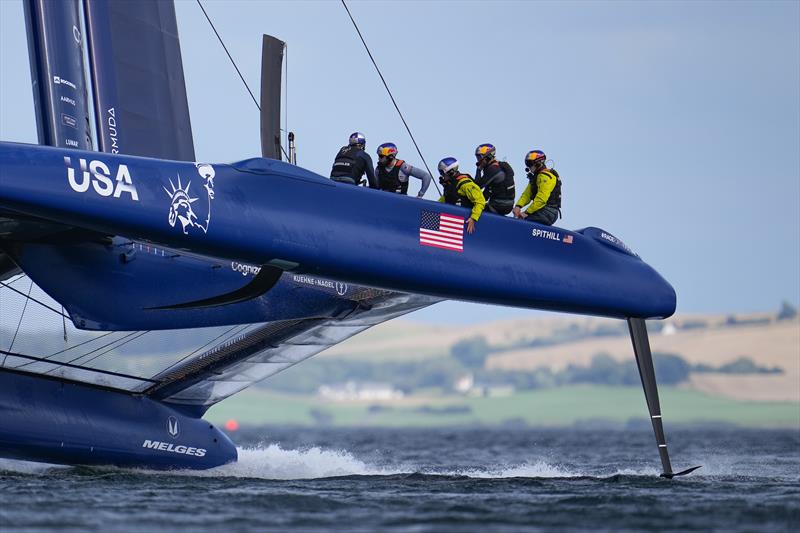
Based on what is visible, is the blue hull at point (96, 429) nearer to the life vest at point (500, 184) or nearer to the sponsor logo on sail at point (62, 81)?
the sponsor logo on sail at point (62, 81)

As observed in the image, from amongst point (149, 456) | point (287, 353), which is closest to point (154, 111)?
point (287, 353)

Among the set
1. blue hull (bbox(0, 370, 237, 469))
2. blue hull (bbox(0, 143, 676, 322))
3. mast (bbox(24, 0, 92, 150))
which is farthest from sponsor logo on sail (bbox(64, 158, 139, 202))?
blue hull (bbox(0, 370, 237, 469))

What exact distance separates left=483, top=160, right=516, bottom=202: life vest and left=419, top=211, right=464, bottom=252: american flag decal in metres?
0.49

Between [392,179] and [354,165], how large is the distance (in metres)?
0.31

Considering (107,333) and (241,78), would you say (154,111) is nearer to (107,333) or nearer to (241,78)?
(241,78)

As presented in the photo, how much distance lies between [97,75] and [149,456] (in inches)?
129

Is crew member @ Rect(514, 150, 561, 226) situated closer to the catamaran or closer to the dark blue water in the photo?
the catamaran

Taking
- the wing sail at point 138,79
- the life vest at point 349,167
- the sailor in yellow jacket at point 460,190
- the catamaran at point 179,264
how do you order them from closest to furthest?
the catamaran at point 179,264, the sailor in yellow jacket at point 460,190, the life vest at point 349,167, the wing sail at point 138,79

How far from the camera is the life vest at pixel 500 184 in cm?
1026

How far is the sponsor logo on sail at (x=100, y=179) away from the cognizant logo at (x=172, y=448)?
120 inches

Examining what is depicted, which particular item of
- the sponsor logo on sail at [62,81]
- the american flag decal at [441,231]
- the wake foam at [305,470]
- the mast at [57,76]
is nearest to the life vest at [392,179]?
the american flag decal at [441,231]

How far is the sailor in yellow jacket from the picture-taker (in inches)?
392

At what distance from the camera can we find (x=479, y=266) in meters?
9.91

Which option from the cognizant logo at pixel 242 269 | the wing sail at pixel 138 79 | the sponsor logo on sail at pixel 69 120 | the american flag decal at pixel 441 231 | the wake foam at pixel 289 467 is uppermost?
the wing sail at pixel 138 79
